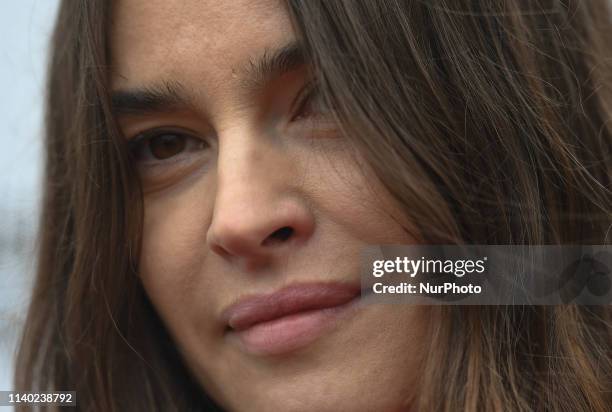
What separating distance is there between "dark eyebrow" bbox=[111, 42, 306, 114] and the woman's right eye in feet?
0.15

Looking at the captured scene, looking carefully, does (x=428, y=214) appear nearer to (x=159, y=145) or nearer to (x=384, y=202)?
(x=384, y=202)

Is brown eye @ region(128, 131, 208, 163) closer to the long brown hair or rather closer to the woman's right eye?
the woman's right eye

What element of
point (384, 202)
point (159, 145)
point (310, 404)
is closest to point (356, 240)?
point (384, 202)

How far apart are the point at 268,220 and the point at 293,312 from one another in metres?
0.11

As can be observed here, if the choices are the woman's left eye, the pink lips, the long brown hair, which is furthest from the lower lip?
the woman's left eye

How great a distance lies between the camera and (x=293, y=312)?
95 centimetres

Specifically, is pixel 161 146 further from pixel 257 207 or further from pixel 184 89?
pixel 257 207

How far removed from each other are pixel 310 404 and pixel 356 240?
189 millimetres

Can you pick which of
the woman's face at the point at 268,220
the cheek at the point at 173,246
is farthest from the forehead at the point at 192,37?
the cheek at the point at 173,246

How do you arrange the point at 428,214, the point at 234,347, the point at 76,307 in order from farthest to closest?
the point at 76,307
the point at 234,347
the point at 428,214

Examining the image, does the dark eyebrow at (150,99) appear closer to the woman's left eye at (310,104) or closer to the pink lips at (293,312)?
the woman's left eye at (310,104)

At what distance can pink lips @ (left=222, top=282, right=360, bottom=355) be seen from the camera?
94 cm

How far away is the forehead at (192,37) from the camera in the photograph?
0.94 meters

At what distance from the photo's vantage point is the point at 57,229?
1.21 meters
